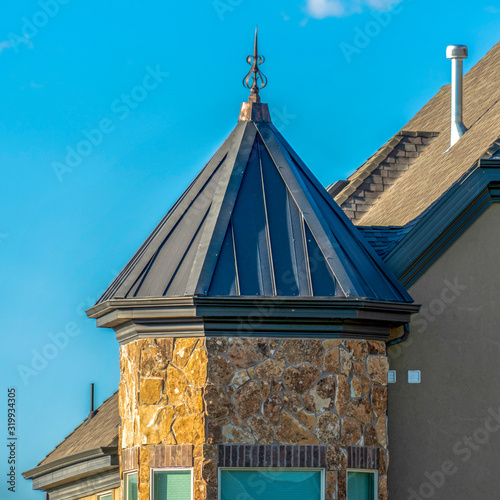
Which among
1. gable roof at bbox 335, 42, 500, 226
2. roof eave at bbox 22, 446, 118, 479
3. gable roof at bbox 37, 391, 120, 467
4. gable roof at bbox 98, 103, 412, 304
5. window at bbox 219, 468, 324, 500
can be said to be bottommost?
window at bbox 219, 468, 324, 500

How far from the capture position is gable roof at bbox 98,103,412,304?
13438mm

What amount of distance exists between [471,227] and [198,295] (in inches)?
165

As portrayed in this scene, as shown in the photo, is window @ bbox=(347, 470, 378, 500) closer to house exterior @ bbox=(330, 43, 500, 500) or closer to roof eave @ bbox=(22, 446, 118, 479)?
house exterior @ bbox=(330, 43, 500, 500)

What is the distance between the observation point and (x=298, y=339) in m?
13.4

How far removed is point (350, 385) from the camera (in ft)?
44.7

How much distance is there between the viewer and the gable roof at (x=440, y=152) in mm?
16655

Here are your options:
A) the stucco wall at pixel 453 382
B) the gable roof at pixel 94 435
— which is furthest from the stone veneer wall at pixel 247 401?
the gable roof at pixel 94 435

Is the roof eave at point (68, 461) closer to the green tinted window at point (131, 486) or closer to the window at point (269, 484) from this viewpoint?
the green tinted window at point (131, 486)

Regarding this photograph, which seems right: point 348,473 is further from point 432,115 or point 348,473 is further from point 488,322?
point 432,115

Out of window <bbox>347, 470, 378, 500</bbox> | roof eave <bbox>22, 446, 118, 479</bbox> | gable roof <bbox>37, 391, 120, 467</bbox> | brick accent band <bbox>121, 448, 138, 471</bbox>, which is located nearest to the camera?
window <bbox>347, 470, 378, 500</bbox>

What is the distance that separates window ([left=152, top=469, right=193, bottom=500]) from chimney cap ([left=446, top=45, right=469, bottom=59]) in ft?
30.9

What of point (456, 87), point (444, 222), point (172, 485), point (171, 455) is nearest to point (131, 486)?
point (172, 485)

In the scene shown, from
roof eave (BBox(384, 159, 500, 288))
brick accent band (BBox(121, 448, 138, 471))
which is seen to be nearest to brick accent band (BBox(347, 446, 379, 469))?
roof eave (BBox(384, 159, 500, 288))

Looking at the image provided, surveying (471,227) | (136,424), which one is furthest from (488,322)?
(136,424)
